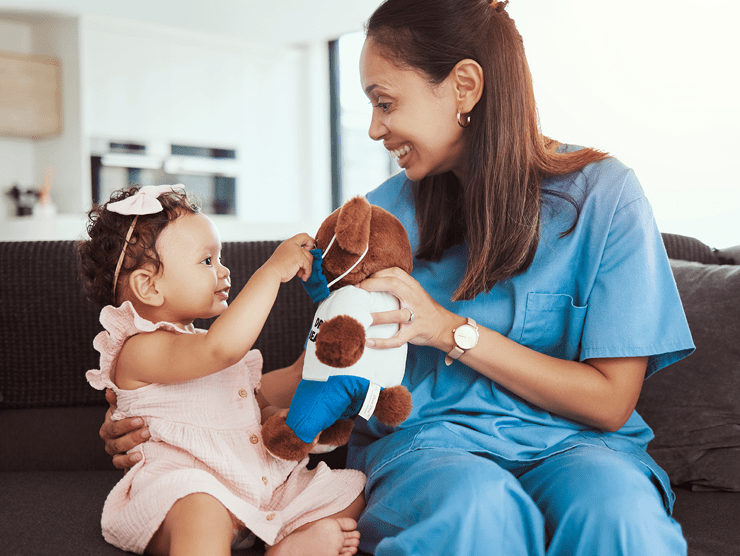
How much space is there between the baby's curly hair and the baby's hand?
0.89ft

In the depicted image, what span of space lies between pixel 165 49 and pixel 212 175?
1.14m

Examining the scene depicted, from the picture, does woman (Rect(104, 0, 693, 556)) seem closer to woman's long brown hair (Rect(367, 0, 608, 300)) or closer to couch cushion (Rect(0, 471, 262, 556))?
woman's long brown hair (Rect(367, 0, 608, 300))

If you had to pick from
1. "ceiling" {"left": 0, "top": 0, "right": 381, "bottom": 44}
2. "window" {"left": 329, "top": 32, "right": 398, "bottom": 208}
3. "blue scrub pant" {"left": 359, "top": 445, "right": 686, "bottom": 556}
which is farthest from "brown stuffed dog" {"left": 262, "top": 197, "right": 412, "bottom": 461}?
"window" {"left": 329, "top": 32, "right": 398, "bottom": 208}

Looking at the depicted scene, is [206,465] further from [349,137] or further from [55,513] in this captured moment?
[349,137]

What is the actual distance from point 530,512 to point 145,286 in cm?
74

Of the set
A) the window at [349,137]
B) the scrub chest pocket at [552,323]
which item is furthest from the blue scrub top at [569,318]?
the window at [349,137]

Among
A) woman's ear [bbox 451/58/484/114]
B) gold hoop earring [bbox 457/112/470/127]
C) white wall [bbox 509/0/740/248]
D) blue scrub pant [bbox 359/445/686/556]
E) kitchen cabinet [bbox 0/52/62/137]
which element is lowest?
blue scrub pant [bbox 359/445/686/556]

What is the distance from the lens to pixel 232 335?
36.5 inches

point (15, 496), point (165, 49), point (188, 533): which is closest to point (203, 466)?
point (188, 533)

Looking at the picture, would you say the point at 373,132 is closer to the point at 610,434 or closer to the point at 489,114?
the point at 489,114

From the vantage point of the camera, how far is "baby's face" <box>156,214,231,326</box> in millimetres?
1092

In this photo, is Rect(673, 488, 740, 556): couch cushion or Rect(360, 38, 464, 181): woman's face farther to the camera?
Rect(360, 38, 464, 181): woman's face

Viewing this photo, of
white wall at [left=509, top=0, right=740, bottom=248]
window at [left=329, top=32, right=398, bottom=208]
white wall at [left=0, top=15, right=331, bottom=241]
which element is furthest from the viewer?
window at [left=329, top=32, right=398, bottom=208]

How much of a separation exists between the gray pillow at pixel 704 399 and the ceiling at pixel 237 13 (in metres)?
4.23
